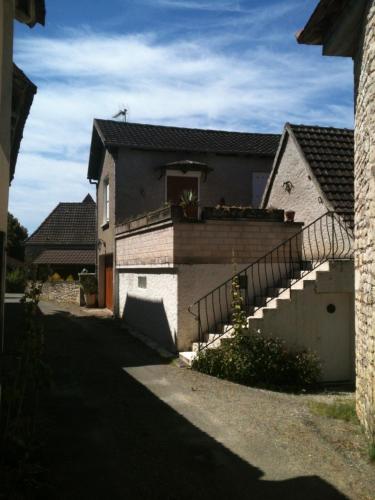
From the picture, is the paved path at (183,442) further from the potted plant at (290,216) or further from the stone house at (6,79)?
the potted plant at (290,216)

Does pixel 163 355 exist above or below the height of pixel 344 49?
below

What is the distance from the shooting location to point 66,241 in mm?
31031

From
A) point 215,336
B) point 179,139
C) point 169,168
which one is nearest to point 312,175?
point 215,336

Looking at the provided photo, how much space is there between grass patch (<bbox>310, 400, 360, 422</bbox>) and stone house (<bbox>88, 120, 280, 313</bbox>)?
9285 millimetres

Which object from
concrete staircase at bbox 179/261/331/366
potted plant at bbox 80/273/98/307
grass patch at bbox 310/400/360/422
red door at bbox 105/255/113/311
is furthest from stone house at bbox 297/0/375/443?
potted plant at bbox 80/273/98/307

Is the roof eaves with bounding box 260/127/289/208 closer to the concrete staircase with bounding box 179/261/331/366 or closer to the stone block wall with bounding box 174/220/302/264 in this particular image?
the stone block wall with bounding box 174/220/302/264

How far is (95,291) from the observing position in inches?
817

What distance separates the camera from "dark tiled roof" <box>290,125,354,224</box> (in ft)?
35.2

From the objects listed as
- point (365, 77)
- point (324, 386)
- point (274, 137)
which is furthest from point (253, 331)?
point (274, 137)

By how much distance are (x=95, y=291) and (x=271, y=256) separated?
11.5m

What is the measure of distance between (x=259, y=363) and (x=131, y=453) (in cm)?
383

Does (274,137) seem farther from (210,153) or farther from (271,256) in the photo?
(271,256)

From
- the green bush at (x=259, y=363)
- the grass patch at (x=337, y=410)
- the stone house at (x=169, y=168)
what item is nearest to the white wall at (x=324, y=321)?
the green bush at (x=259, y=363)

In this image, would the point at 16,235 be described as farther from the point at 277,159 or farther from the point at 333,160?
the point at 333,160
